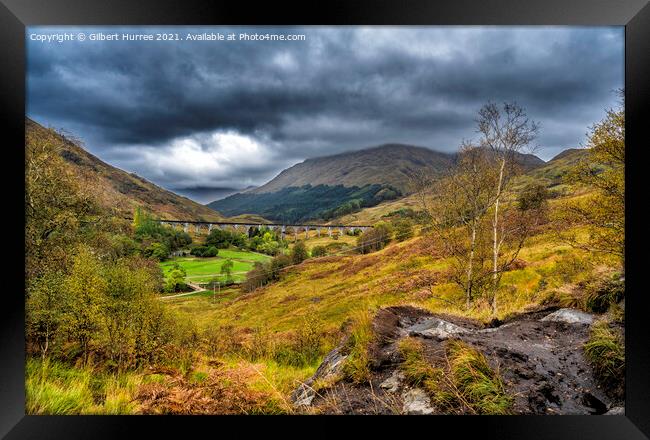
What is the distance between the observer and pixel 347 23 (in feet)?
10.7

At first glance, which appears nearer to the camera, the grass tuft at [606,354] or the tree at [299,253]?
the grass tuft at [606,354]

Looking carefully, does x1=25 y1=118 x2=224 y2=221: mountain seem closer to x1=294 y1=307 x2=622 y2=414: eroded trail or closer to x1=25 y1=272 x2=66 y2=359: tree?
x1=25 y1=272 x2=66 y2=359: tree

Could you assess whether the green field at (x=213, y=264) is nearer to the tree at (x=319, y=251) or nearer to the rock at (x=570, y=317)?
the tree at (x=319, y=251)

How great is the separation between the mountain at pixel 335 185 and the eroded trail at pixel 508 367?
252 centimetres

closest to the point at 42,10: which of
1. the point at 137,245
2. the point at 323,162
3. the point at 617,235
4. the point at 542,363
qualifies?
the point at 137,245

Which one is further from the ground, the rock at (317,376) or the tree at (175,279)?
the tree at (175,279)

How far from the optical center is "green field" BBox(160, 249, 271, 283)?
4.80 meters

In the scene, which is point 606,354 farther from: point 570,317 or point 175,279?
point 175,279

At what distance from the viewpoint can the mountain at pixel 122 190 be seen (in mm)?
4289

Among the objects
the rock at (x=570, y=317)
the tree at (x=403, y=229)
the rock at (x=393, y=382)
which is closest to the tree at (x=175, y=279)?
the rock at (x=393, y=382)

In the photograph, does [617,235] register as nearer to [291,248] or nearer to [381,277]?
[381,277]

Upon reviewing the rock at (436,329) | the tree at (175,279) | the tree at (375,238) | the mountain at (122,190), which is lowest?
the rock at (436,329)

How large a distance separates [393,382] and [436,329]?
0.99 metres

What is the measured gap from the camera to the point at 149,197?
4.72 m
